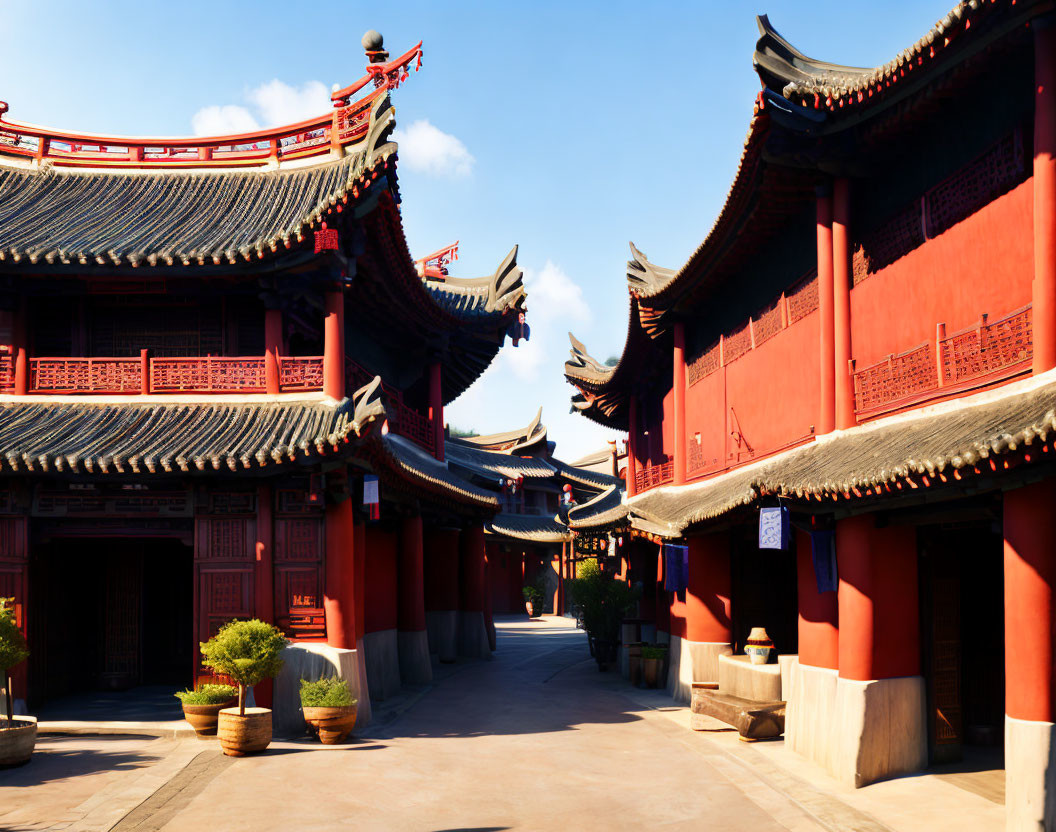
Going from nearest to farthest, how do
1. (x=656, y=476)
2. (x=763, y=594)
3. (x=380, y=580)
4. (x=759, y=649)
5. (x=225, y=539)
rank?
(x=225, y=539), (x=759, y=649), (x=763, y=594), (x=380, y=580), (x=656, y=476)

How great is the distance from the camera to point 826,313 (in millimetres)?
12641

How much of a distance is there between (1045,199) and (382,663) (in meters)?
13.7

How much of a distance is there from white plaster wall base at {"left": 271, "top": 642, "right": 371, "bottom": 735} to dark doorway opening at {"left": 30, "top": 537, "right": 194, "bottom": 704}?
4569 millimetres

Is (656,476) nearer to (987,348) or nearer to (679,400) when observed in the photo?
(679,400)

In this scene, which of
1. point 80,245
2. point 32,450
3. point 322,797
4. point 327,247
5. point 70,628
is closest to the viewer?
point 322,797

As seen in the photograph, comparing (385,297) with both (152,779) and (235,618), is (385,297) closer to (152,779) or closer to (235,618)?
(235,618)

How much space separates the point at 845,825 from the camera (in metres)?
9.09

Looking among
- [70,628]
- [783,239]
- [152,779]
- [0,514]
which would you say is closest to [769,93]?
[783,239]

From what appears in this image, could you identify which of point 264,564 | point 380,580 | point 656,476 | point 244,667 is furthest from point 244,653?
point 656,476

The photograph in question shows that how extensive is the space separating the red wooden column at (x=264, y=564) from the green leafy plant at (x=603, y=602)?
10.2 meters

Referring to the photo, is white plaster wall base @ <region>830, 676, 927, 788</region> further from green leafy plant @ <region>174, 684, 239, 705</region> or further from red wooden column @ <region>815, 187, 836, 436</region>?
green leafy plant @ <region>174, 684, 239, 705</region>

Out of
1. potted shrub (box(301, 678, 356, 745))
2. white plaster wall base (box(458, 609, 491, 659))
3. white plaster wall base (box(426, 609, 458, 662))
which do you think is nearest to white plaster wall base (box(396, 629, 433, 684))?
white plaster wall base (box(426, 609, 458, 662))

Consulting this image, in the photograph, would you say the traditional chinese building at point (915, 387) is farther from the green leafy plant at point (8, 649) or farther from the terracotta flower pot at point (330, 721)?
the green leafy plant at point (8, 649)

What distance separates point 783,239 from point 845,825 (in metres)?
9.30
